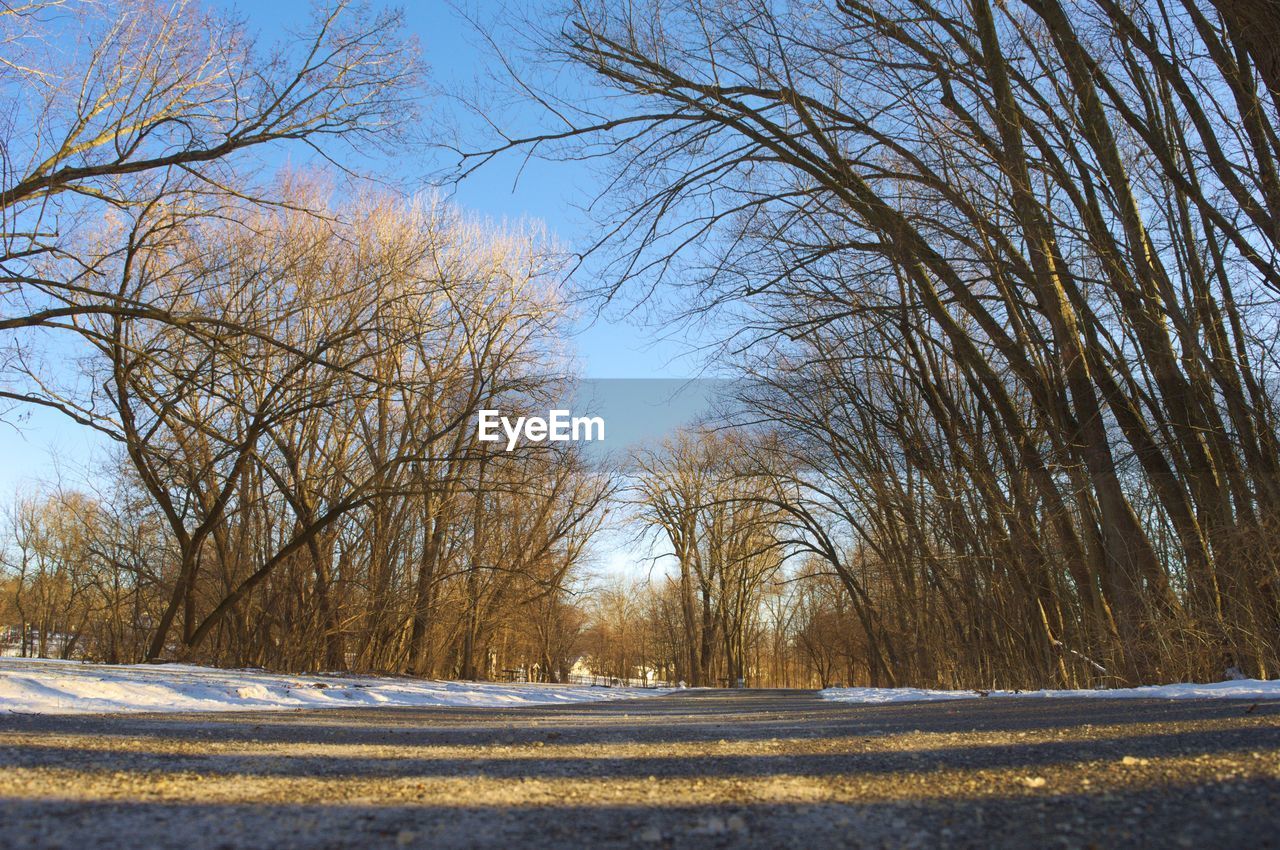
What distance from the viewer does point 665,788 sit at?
257 centimetres

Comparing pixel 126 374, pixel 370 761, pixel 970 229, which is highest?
pixel 970 229

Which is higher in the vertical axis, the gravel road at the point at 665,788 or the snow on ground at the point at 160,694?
the gravel road at the point at 665,788

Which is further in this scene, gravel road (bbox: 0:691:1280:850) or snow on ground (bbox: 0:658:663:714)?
snow on ground (bbox: 0:658:663:714)

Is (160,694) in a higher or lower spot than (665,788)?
lower

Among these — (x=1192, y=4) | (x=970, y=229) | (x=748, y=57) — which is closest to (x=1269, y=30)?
(x=1192, y=4)

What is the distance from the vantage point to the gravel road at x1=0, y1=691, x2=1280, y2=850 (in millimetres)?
1850

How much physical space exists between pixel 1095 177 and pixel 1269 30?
244 cm

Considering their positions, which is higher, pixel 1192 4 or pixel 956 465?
pixel 1192 4

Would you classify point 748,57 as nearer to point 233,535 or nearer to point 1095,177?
point 1095,177

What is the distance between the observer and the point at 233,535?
20.5 m

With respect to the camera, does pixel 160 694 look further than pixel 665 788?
Yes

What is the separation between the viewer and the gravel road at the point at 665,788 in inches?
72.8

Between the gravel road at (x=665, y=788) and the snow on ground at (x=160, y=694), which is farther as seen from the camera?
the snow on ground at (x=160, y=694)

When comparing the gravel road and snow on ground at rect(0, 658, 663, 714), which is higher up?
the gravel road
